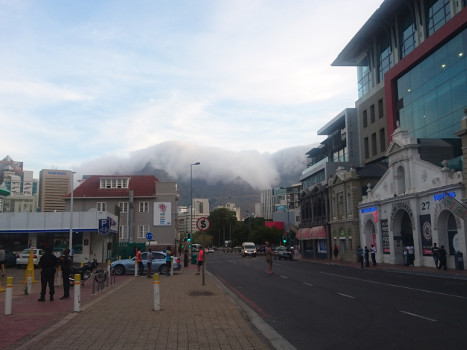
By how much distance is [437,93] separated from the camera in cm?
3878

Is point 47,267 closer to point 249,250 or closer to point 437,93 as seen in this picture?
point 437,93

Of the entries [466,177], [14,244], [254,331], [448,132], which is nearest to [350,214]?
[448,132]

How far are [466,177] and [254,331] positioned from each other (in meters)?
24.4

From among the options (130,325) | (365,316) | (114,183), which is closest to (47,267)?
(130,325)

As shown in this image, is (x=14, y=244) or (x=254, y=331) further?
(x=14, y=244)

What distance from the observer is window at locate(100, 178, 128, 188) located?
→ 6269 cm

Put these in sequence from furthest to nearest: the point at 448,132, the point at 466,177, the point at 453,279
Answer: the point at 448,132 < the point at 466,177 < the point at 453,279

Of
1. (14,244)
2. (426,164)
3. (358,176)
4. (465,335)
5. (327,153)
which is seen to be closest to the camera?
(465,335)

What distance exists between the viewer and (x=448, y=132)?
37.1m

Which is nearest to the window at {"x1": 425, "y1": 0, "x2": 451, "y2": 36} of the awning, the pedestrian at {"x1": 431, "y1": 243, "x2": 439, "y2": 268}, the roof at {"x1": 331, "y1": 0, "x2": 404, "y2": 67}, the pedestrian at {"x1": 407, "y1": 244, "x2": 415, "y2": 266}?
the roof at {"x1": 331, "y1": 0, "x2": 404, "y2": 67}

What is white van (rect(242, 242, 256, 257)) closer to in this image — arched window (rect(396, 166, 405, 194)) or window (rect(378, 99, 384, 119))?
window (rect(378, 99, 384, 119))

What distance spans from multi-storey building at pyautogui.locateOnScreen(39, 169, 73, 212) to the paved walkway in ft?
566

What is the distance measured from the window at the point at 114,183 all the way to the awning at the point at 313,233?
2653 cm

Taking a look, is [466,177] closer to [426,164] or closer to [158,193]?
[426,164]
